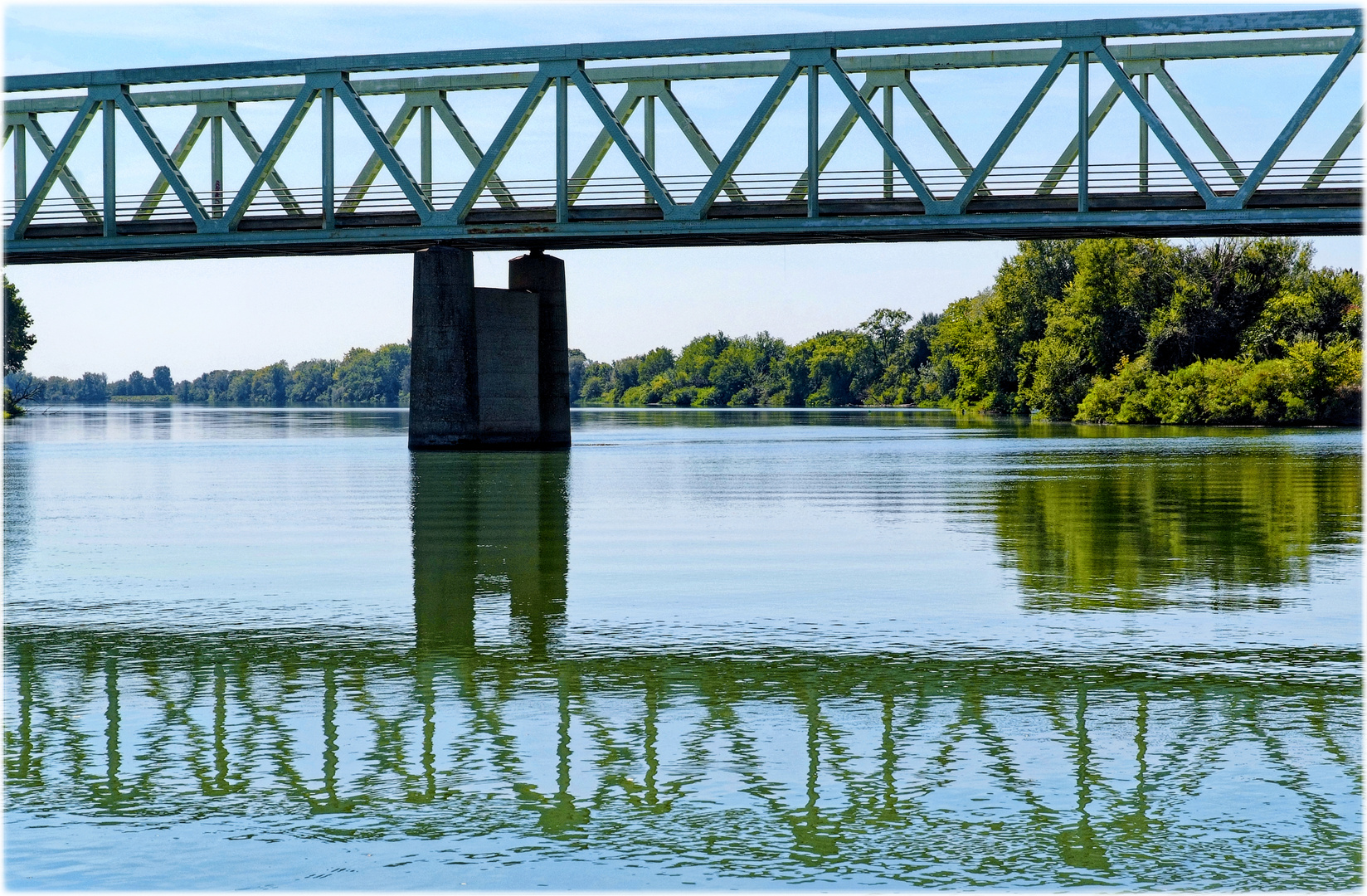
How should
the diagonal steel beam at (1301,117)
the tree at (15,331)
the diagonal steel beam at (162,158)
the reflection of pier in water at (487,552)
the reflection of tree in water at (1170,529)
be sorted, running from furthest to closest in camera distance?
the tree at (15,331)
the diagonal steel beam at (162,158)
the diagonal steel beam at (1301,117)
the reflection of tree in water at (1170,529)
the reflection of pier in water at (487,552)

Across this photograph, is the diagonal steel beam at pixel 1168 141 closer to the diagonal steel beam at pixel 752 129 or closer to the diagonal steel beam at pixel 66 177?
the diagonal steel beam at pixel 752 129

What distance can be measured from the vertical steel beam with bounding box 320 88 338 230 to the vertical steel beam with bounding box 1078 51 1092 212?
74.4ft

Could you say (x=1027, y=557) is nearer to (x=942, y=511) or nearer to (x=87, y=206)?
(x=942, y=511)

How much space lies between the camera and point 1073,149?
160ft

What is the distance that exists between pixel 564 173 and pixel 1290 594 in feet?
131

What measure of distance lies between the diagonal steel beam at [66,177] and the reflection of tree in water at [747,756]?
160ft

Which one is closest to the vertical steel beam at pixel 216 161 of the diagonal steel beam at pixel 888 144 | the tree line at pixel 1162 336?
the diagonal steel beam at pixel 888 144

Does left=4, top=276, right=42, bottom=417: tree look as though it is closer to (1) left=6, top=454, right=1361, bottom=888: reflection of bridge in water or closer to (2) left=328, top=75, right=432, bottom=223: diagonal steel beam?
(2) left=328, top=75, right=432, bottom=223: diagonal steel beam

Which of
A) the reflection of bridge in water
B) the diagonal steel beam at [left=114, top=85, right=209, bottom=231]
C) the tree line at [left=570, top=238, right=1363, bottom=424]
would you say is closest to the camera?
the reflection of bridge in water

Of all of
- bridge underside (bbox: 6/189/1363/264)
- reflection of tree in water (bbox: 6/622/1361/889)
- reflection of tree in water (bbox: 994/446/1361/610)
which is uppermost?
bridge underside (bbox: 6/189/1363/264)

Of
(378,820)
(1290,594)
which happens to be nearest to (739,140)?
(1290,594)

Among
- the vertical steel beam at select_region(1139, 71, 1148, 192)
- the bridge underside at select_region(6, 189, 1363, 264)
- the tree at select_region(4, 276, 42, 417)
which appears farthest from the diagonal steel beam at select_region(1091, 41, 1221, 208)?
the tree at select_region(4, 276, 42, 417)

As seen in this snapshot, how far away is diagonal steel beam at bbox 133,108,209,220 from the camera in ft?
181

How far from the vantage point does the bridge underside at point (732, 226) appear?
46.6m
